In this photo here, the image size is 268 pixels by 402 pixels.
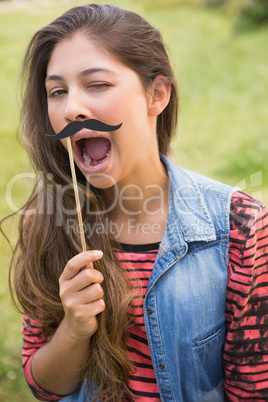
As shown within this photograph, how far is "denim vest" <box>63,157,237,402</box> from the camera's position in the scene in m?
1.47

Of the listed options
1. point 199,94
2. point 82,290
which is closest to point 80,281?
point 82,290

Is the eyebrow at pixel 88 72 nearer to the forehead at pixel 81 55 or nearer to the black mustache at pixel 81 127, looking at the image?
the forehead at pixel 81 55

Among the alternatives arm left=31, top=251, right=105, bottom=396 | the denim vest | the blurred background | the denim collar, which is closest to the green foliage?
the blurred background

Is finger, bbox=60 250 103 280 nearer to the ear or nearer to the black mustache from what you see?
the black mustache

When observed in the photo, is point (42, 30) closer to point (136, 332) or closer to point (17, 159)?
point (136, 332)

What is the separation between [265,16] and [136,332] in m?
6.28

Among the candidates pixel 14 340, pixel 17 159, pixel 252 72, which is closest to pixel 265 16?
pixel 252 72

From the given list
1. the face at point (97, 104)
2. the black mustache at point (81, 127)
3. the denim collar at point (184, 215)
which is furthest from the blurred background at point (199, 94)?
the black mustache at point (81, 127)

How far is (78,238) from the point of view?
160 centimetres

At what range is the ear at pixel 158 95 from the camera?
5.13ft

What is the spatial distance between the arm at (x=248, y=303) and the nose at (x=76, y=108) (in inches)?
20.1

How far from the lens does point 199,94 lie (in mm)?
5688

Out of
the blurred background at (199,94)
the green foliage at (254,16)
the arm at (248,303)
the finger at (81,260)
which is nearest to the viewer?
the finger at (81,260)

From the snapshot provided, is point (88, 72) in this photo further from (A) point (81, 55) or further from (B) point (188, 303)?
(B) point (188, 303)
